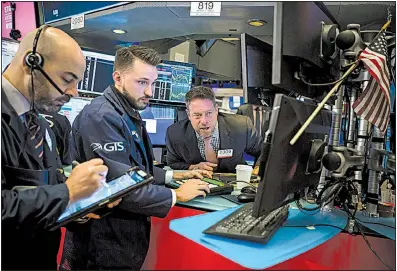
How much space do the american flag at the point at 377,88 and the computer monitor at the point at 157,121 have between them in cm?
175

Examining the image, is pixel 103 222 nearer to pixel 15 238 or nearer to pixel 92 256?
pixel 92 256

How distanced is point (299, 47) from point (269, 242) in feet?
1.78

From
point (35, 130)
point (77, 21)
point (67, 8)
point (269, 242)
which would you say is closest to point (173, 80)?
point (77, 21)

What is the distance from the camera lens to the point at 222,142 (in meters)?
2.53

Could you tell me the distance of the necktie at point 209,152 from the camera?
251cm

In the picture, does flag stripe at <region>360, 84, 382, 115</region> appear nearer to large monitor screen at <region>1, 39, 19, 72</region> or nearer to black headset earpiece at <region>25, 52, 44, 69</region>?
black headset earpiece at <region>25, 52, 44, 69</region>

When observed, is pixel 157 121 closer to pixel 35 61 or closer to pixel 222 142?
pixel 222 142

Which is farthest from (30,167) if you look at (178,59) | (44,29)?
(178,59)

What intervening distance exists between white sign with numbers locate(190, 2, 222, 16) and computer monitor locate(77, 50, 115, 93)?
Result: 1024mm

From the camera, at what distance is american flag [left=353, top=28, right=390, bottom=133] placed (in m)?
1.09

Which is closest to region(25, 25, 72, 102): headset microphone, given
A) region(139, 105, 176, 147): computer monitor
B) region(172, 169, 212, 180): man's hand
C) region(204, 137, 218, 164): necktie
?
region(172, 169, 212, 180): man's hand

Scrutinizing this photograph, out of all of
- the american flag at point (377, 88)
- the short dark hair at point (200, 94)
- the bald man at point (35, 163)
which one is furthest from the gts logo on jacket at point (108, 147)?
the short dark hair at point (200, 94)

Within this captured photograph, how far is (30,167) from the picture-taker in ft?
3.43

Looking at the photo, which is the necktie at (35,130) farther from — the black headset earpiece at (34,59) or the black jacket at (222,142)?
the black jacket at (222,142)
